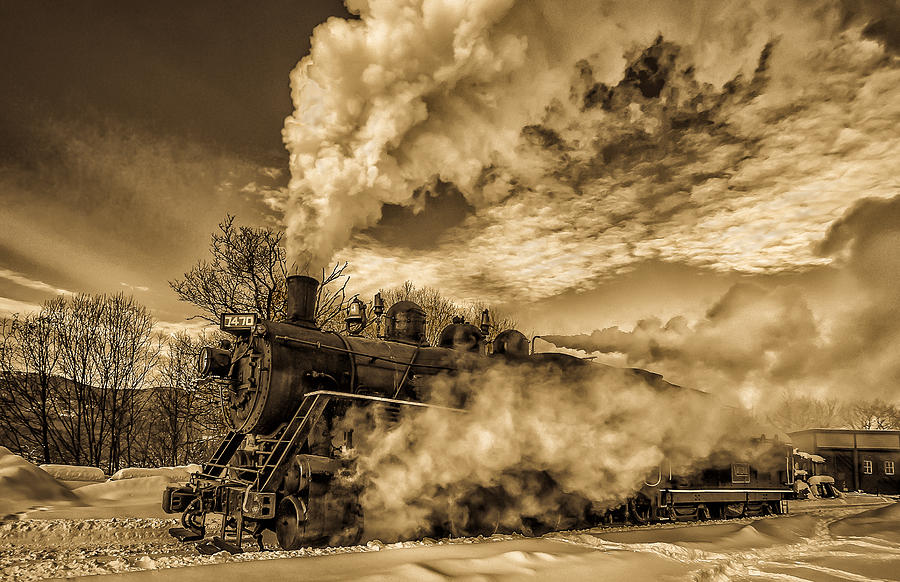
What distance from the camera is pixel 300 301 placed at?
30.0 feet

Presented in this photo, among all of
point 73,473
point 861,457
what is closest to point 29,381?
point 73,473

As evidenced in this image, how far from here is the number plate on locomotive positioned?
8.21 metres

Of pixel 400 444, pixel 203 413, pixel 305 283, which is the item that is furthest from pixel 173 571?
pixel 203 413

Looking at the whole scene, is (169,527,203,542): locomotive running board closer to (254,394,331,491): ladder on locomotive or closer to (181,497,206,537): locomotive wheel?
(181,497,206,537): locomotive wheel

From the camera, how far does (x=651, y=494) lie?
10.8 m

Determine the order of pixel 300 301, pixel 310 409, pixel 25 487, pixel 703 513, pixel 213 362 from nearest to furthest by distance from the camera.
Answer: pixel 310 409
pixel 213 362
pixel 300 301
pixel 25 487
pixel 703 513

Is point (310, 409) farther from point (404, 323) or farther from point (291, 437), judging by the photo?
point (404, 323)

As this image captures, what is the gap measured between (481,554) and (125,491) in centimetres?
1202

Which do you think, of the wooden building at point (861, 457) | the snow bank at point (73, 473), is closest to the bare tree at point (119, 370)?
the snow bank at point (73, 473)

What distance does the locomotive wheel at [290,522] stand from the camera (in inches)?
278

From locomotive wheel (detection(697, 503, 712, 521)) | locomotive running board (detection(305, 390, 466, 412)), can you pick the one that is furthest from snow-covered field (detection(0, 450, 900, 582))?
locomotive running board (detection(305, 390, 466, 412))

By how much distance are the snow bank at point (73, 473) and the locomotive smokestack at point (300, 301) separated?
39.5 ft

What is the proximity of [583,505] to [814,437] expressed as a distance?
3091 centimetres

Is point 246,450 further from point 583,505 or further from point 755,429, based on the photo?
point 755,429
